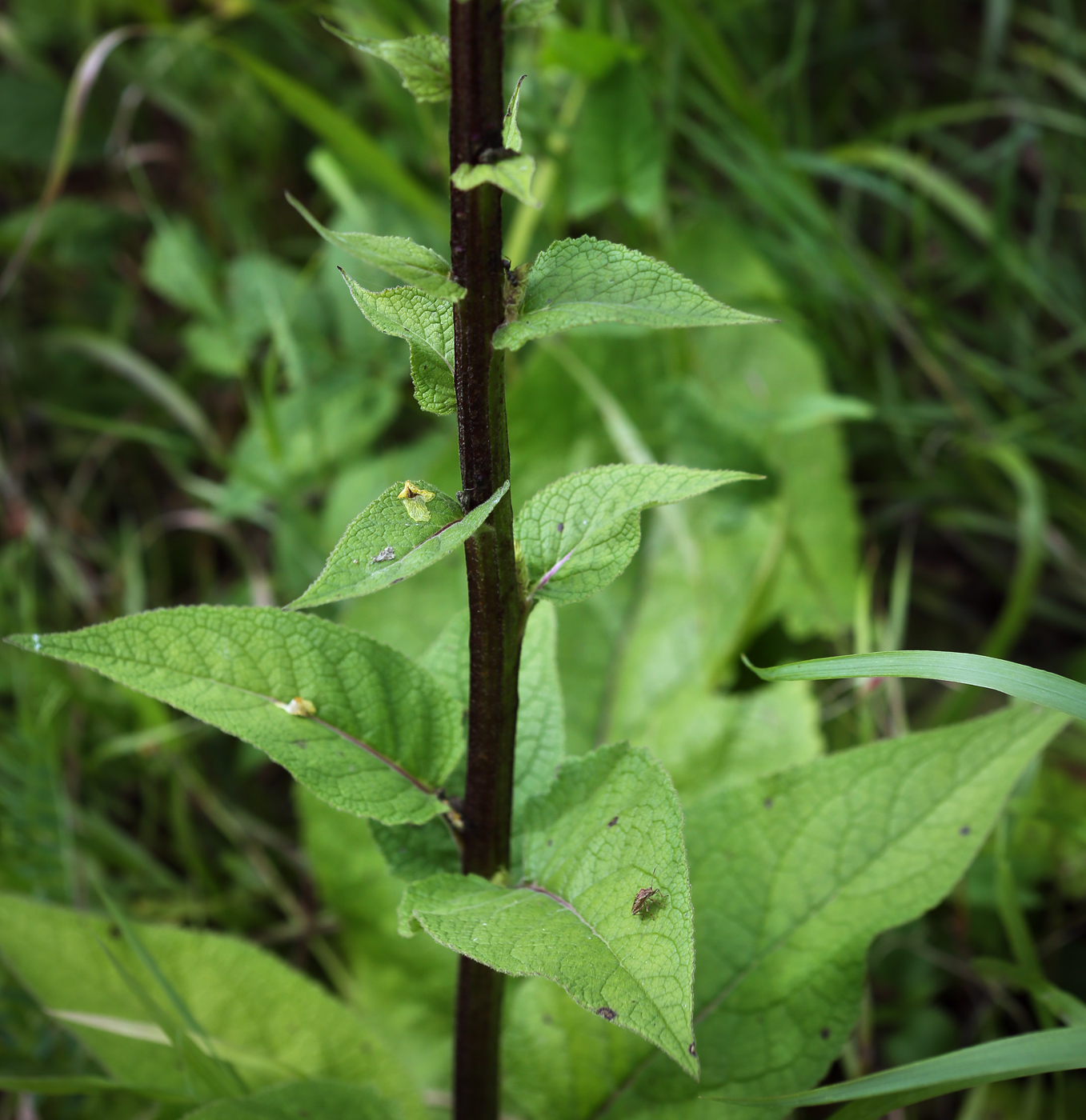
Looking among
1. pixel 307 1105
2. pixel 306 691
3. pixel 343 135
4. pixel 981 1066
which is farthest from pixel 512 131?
pixel 343 135

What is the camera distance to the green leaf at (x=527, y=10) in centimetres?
70

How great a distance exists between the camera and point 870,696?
1579 mm

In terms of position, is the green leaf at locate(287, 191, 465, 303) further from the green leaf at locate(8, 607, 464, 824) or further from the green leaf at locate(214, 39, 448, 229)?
the green leaf at locate(214, 39, 448, 229)

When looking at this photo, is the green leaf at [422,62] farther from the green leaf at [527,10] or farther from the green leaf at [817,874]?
the green leaf at [817,874]


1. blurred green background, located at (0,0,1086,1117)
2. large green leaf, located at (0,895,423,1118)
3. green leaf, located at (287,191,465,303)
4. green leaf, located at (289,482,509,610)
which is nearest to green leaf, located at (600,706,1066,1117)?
blurred green background, located at (0,0,1086,1117)

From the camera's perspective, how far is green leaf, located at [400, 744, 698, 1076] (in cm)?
74

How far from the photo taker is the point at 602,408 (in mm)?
1829

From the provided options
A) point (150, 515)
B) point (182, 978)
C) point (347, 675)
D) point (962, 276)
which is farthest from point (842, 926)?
point (150, 515)

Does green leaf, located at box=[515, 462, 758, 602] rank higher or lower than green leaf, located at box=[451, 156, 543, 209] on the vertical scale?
lower

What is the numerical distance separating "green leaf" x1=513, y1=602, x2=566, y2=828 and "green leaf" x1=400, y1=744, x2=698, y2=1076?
0.07 metres

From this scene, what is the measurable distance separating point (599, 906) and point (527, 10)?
71cm

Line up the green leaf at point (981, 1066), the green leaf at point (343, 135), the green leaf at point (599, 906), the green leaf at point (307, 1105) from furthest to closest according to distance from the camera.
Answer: the green leaf at point (343, 135), the green leaf at point (307, 1105), the green leaf at point (981, 1066), the green leaf at point (599, 906)

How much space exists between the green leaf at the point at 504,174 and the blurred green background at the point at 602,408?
3.54ft

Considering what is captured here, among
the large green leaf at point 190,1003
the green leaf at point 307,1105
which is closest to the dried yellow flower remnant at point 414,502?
the green leaf at point 307,1105
